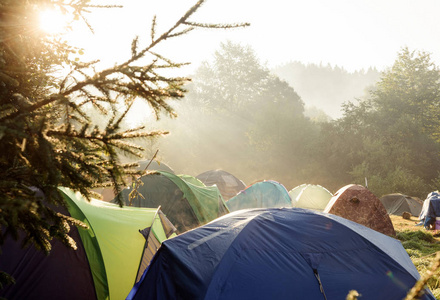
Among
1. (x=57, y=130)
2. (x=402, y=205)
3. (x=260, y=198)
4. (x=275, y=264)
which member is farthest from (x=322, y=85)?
(x=57, y=130)

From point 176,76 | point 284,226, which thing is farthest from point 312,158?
point 176,76

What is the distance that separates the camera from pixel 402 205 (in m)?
15.9

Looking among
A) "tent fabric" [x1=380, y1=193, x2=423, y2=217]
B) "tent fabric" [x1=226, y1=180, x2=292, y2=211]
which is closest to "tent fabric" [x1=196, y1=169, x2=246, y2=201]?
"tent fabric" [x1=226, y1=180, x2=292, y2=211]

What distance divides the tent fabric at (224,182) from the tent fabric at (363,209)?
766 centimetres

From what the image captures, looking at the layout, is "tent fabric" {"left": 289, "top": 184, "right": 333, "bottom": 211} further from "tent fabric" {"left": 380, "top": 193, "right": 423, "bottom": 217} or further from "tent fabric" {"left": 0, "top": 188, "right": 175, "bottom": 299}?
"tent fabric" {"left": 0, "top": 188, "right": 175, "bottom": 299}

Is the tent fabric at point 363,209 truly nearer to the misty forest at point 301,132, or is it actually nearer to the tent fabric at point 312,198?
the tent fabric at point 312,198

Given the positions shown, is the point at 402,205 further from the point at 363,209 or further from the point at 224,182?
the point at 224,182

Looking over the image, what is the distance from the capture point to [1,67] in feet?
7.31

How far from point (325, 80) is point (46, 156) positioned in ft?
302

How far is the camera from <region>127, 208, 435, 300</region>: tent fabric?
3.03m

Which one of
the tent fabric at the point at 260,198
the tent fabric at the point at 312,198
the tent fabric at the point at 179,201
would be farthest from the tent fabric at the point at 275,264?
the tent fabric at the point at 312,198

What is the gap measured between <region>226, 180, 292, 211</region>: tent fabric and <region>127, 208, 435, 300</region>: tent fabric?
905 cm

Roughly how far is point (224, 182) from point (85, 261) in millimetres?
12843

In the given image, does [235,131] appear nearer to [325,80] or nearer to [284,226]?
[284,226]
